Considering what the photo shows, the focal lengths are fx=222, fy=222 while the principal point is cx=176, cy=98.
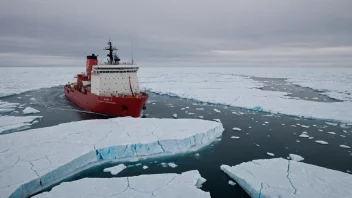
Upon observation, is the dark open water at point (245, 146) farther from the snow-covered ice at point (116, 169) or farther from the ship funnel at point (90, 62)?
the ship funnel at point (90, 62)

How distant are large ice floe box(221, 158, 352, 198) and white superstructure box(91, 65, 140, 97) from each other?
8.86m

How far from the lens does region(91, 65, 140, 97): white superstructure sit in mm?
13469

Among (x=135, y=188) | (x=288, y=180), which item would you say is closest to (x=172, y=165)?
(x=135, y=188)

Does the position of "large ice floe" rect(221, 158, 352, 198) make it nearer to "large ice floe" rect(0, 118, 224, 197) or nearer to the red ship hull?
"large ice floe" rect(0, 118, 224, 197)

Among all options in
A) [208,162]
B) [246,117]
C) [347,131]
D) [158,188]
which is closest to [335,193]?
[208,162]

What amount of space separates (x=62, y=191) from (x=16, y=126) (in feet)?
23.8

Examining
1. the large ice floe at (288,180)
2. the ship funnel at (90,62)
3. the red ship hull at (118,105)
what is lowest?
the large ice floe at (288,180)

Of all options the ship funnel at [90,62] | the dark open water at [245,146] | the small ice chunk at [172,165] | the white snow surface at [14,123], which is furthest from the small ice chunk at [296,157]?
the ship funnel at [90,62]

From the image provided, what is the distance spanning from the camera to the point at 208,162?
733 centimetres

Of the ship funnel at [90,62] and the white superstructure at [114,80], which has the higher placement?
the ship funnel at [90,62]

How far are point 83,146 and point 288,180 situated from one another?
20.4 feet

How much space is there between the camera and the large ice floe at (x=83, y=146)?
5637 millimetres

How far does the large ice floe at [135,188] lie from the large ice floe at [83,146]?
0.80 meters

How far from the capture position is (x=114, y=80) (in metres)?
13.8
